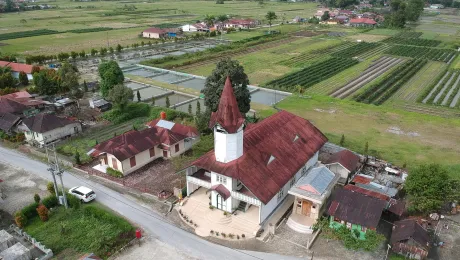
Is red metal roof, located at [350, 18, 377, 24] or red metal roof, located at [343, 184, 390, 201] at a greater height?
red metal roof, located at [350, 18, 377, 24]

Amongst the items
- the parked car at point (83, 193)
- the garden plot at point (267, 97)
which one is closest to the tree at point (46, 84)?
the parked car at point (83, 193)

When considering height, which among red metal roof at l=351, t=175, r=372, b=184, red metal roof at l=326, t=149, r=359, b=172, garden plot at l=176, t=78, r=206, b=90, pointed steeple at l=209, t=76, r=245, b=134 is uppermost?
pointed steeple at l=209, t=76, r=245, b=134

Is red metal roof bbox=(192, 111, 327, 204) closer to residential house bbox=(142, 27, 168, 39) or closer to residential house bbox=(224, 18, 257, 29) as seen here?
residential house bbox=(142, 27, 168, 39)

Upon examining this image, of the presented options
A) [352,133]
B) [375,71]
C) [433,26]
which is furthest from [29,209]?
[433,26]

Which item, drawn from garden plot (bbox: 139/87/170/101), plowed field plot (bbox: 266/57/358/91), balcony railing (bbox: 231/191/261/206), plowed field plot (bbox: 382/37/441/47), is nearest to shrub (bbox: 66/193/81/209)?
balcony railing (bbox: 231/191/261/206)

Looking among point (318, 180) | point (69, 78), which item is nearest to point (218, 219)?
point (318, 180)

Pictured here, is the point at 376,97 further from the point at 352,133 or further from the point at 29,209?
the point at 29,209
